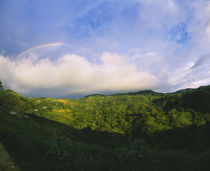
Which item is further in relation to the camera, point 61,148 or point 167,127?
point 167,127

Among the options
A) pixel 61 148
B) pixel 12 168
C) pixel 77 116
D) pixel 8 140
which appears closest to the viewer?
pixel 12 168

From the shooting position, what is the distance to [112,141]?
88438 millimetres

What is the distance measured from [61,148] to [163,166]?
616 cm

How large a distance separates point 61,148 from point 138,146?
197 inches

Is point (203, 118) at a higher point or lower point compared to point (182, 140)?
higher

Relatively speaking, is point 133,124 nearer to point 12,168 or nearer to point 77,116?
point 77,116

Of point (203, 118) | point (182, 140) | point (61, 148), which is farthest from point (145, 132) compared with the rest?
point (61, 148)

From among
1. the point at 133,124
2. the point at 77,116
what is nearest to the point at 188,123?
the point at 133,124

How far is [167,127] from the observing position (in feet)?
336

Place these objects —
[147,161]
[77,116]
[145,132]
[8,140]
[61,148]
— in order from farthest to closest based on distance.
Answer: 1. [77,116]
2. [145,132]
3. [8,140]
4. [61,148]
5. [147,161]

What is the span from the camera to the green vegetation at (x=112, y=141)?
5.56 m

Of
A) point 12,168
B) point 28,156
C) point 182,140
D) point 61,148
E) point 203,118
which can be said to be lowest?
point 182,140

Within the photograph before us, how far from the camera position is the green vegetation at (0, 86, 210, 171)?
556 cm

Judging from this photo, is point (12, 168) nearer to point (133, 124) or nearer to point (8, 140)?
point (8, 140)
